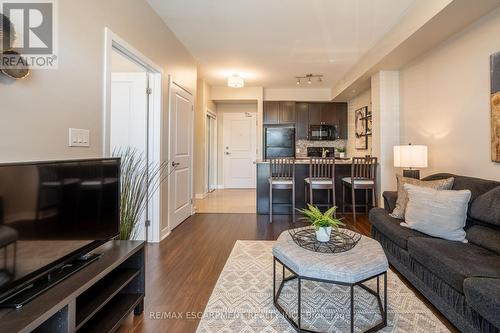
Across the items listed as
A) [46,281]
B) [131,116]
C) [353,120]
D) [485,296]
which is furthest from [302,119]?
[46,281]

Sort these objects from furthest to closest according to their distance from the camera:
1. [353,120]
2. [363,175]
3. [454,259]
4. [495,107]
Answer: [353,120]
[363,175]
[495,107]
[454,259]

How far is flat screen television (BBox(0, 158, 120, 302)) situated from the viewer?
1.11 meters

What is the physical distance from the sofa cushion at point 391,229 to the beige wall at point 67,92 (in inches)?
102

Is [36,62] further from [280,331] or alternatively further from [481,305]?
[481,305]

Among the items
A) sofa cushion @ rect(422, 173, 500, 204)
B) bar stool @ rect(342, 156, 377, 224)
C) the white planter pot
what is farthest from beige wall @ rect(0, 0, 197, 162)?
bar stool @ rect(342, 156, 377, 224)

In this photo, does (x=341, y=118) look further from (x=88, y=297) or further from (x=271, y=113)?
(x=88, y=297)

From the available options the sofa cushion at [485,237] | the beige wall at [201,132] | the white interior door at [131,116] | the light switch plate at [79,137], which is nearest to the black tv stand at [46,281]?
the light switch plate at [79,137]

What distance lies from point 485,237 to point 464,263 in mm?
492

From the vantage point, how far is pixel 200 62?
16.4 feet

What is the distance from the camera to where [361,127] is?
5957mm

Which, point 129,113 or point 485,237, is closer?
point 485,237

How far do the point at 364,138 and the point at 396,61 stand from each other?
7.02 ft

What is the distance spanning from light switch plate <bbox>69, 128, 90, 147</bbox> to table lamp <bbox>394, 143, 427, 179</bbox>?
135 inches

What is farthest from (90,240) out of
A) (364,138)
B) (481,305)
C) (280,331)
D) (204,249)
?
(364,138)
